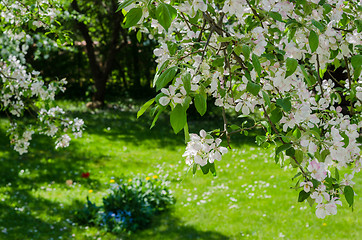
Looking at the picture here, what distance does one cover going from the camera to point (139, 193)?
225 inches

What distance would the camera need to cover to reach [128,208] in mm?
5363

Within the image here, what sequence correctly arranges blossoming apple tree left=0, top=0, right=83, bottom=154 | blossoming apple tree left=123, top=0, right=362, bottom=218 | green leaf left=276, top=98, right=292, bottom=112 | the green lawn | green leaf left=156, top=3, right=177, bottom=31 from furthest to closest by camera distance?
the green lawn → blossoming apple tree left=0, top=0, right=83, bottom=154 → green leaf left=276, top=98, right=292, bottom=112 → blossoming apple tree left=123, top=0, right=362, bottom=218 → green leaf left=156, top=3, right=177, bottom=31

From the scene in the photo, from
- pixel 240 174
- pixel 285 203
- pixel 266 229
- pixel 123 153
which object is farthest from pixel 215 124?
pixel 266 229

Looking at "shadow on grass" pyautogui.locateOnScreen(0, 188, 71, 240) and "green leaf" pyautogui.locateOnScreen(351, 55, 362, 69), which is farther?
"shadow on grass" pyautogui.locateOnScreen(0, 188, 71, 240)

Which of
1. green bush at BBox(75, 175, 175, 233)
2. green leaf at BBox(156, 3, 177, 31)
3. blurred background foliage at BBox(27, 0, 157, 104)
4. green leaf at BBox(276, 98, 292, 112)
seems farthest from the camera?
blurred background foliage at BBox(27, 0, 157, 104)

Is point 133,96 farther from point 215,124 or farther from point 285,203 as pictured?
point 285,203

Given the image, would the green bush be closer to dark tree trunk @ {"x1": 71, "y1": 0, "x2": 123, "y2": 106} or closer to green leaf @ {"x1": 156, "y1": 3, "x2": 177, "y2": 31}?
green leaf @ {"x1": 156, "y1": 3, "x2": 177, "y2": 31}

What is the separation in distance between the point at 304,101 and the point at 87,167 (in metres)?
6.17

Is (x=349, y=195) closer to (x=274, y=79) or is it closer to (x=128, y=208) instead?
(x=274, y=79)

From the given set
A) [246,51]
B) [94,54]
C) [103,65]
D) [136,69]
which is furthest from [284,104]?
[136,69]

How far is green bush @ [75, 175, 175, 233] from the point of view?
17.1 ft

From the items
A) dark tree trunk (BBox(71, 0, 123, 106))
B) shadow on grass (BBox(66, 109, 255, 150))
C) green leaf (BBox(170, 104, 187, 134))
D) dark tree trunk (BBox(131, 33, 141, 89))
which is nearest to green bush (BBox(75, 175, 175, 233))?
shadow on grass (BBox(66, 109, 255, 150))

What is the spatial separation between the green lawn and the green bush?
4.8 inches

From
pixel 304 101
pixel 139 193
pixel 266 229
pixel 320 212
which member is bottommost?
pixel 266 229
